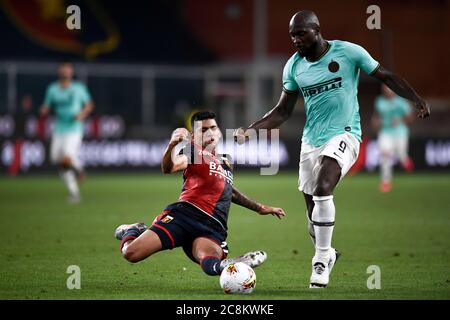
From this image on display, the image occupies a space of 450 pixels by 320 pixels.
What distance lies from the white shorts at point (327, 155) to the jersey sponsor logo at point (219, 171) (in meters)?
Result: 0.67

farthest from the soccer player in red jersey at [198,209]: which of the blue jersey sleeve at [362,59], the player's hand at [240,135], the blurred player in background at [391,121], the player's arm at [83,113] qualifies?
the blurred player in background at [391,121]

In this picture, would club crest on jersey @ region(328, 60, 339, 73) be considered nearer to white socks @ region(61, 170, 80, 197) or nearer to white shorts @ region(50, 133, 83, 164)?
white socks @ region(61, 170, 80, 197)

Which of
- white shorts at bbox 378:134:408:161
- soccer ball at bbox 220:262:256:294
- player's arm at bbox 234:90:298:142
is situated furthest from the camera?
white shorts at bbox 378:134:408:161

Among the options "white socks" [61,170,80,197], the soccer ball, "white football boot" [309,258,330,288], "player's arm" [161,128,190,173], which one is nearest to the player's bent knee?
"player's arm" [161,128,190,173]

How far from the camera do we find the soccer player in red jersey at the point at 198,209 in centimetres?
820

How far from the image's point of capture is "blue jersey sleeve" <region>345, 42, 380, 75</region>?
833 centimetres

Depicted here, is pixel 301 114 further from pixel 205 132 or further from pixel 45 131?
pixel 205 132

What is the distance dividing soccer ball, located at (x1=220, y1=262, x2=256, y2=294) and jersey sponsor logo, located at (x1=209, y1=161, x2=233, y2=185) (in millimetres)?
1131

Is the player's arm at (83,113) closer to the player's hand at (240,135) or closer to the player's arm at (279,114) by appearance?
the player's arm at (279,114)

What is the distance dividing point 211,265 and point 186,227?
54 centimetres

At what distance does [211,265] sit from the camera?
7.88 metres

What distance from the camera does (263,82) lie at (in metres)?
30.6
